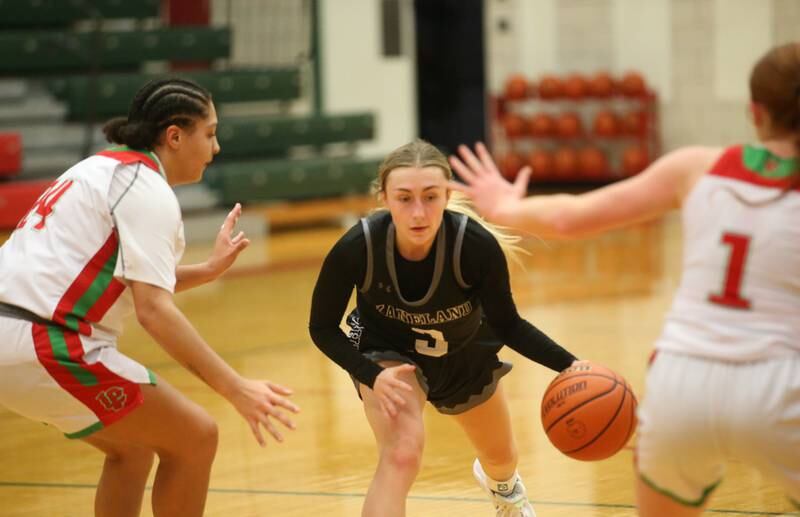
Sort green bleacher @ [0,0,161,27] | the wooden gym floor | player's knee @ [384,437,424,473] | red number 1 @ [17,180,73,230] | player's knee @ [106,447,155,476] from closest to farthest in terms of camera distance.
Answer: red number 1 @ [17,180,73,230] < player's knee @ [384,437,424,473] < player's knee @ [106,447,155,476] < the wooden gym floor < green bleacher @ [0,0,161,27]

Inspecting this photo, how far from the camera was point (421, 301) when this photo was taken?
416 cm

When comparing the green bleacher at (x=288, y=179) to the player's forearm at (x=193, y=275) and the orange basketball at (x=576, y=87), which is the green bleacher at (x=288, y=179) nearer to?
the orange basketball at (x=576, y=87)

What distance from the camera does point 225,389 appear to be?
3.43 metres

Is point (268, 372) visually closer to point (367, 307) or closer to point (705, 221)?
point (367, 307)

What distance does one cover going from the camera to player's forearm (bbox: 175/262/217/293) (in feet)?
13.4

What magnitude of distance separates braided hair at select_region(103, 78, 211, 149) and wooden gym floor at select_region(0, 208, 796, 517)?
1777 mm

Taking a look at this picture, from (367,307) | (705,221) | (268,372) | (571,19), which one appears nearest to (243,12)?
(571,19)

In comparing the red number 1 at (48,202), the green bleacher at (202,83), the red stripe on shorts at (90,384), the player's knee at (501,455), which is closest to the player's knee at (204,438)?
the red stripe on shorts at (90,384)

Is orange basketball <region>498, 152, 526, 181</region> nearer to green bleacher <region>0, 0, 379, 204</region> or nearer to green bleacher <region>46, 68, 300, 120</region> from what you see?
green bleacher <region>0, 0, 379, 204</region>

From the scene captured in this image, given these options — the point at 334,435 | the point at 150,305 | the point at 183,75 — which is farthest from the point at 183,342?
the point at 183,75

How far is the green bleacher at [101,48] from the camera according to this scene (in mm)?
14430

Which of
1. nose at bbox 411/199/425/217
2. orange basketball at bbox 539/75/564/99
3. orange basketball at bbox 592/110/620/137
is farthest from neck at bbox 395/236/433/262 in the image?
orange basketball at bbox 539/75/564/99

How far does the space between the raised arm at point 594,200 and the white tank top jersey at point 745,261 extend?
79 mm

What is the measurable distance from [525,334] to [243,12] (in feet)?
43.7
